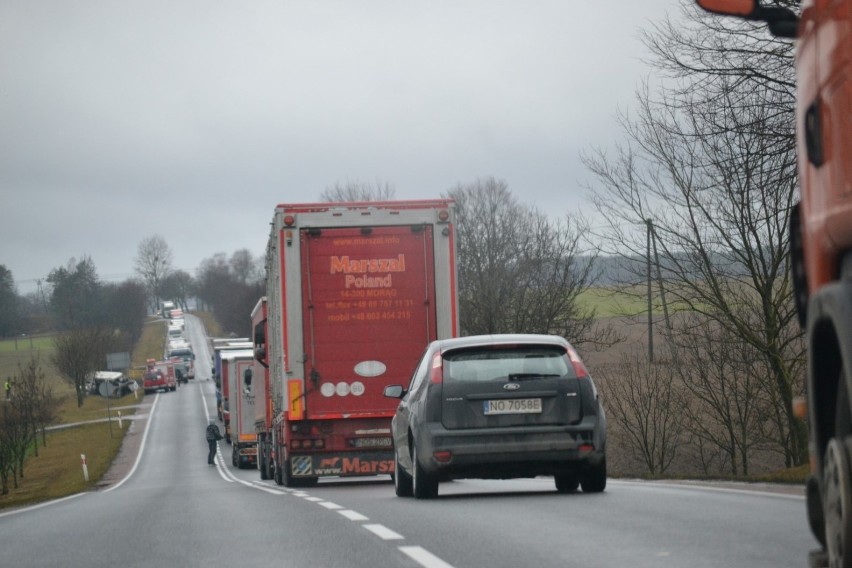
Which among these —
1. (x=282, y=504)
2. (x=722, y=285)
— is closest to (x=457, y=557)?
(x=282, y=504)

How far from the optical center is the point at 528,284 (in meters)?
51.2

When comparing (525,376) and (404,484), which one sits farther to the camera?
(404,484)

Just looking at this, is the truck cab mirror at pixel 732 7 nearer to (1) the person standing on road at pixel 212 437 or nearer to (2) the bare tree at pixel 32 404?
(1) the person standing on road at pixel 212 437

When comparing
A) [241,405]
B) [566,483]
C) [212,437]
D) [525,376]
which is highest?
[525,376]

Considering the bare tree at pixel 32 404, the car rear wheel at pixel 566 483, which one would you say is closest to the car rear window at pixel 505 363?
the car rear wheel at pixel 566 483

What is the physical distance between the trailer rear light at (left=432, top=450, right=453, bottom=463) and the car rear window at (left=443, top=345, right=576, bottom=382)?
663mm

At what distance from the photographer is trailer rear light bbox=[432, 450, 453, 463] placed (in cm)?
1221

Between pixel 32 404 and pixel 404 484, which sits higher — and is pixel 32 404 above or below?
above

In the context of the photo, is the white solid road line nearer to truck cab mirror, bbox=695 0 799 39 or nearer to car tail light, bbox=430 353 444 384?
car tail light, bbox=430 353 444 384

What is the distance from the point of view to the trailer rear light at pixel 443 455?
12211 mm

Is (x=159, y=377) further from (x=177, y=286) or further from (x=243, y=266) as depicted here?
(x=177, y=286)

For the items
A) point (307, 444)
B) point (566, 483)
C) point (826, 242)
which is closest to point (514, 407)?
point (566, 483)

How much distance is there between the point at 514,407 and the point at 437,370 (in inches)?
31.7

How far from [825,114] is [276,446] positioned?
17.6 metres
